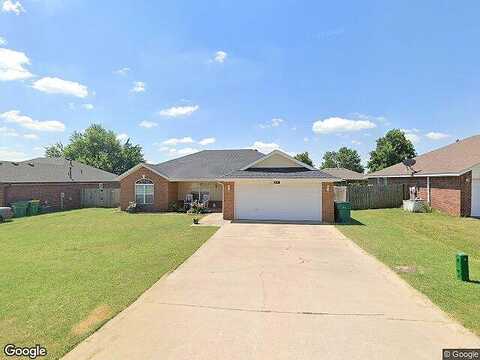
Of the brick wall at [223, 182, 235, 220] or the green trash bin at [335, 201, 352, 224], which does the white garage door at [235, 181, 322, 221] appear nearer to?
the brick wall at [223, 182, 235, 220]

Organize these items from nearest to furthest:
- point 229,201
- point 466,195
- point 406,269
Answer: point 406,269, point 229,201, point 466,195

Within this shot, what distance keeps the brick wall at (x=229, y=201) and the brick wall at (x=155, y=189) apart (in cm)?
680

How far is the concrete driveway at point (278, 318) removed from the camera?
4.43 metres

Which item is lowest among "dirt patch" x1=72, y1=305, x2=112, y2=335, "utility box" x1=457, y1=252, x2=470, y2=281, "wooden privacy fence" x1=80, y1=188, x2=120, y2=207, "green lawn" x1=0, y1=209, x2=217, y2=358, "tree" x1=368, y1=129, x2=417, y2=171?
"dirt patch" x1=72, y1=305, x2=112, y2=335

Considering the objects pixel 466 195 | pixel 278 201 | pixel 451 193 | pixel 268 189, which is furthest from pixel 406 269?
pixel 451 193

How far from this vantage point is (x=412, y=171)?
24297 millimetres

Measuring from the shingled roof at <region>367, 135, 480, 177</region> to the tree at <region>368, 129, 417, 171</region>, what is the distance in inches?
1152

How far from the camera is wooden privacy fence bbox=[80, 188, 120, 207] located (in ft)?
93.7

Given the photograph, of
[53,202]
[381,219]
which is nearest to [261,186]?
[381,219]

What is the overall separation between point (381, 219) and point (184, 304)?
15.6 m

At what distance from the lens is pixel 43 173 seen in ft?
92.3

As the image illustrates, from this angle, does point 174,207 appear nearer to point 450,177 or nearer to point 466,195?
point 450,177

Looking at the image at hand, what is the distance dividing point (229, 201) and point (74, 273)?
11109 millimetres

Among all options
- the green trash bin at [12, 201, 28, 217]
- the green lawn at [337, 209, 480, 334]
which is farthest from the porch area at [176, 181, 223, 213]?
the green trash bin at [12, 201, 28, 217]
